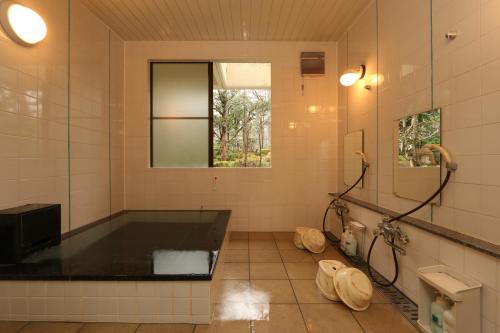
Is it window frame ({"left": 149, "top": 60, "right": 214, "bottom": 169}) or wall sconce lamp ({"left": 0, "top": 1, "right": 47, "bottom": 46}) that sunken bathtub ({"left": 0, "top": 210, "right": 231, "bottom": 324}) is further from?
window frame ({"left": 149, "top": 60, "right": 214, "bottom": 169})

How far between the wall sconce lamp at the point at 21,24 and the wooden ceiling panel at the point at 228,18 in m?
0.86

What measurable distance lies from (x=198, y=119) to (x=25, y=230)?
2.17 meters

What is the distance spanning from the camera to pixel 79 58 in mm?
2428

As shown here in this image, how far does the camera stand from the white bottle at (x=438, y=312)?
4.34 feet

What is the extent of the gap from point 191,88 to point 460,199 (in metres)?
3.06

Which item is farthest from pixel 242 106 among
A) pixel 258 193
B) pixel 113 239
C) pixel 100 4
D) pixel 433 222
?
pixel 433 222

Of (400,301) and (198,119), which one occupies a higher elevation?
(198,119)

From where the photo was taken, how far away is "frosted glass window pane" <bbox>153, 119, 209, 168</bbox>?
3.38 meters

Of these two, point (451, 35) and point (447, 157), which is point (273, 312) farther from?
point (451, 35)

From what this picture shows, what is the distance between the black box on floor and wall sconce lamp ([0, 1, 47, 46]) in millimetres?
1211

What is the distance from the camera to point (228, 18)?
8.98 ft

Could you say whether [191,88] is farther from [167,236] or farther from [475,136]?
[475,136]

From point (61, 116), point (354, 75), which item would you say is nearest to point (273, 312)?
point (354, 75)

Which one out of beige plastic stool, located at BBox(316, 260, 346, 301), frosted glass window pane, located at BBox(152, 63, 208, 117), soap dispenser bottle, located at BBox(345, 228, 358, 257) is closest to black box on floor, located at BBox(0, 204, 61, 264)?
frosted glass window pane, located at BBox(152, 63, 208, 117)
